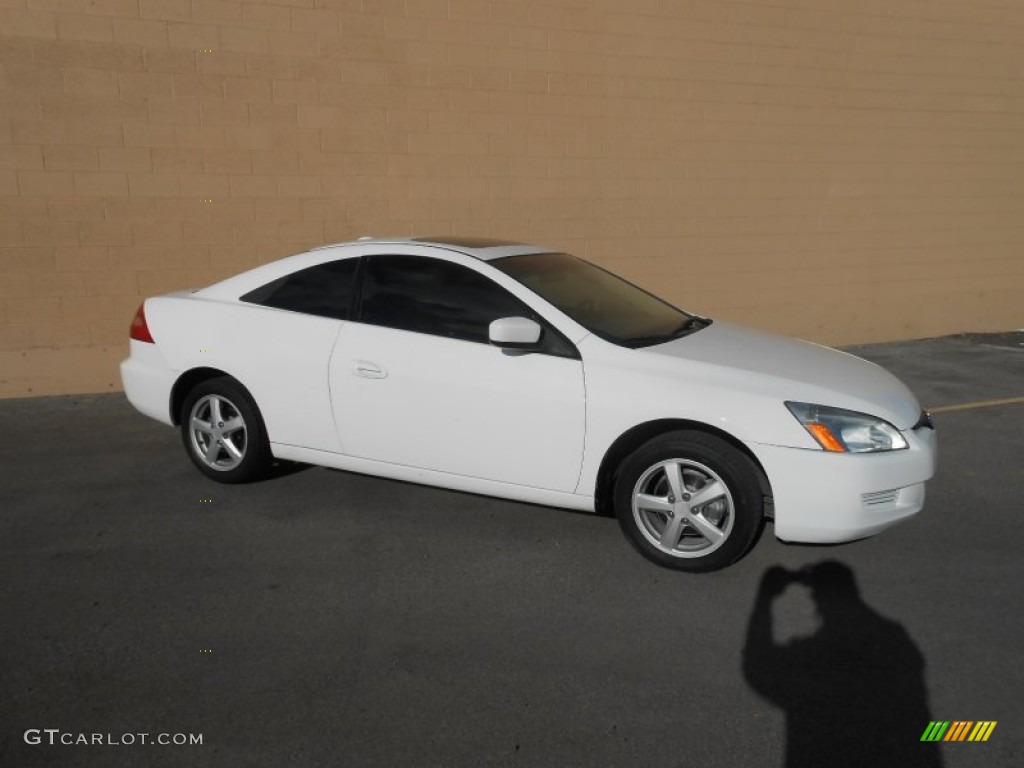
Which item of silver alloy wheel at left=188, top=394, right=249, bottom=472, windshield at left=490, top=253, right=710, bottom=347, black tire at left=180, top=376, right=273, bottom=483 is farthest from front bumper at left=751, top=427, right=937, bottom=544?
silver alloy wheel at left=188, top=394, right=249, bottom=472

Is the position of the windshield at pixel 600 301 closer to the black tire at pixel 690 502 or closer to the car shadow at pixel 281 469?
the black tire at pixel 690 502

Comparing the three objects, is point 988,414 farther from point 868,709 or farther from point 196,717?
point 196,717

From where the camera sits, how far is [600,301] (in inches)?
195

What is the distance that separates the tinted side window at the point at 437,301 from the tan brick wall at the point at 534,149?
348 centimetres

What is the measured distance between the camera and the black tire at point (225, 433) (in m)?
5.12

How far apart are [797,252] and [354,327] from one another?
6765 millimetres

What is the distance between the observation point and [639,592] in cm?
399

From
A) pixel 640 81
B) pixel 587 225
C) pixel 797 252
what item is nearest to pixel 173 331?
pixel 587 225

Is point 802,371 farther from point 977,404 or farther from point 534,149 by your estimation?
point 534,149

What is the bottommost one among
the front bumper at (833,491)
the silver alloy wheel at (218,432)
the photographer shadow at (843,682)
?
the photographer shadow at (843,682)

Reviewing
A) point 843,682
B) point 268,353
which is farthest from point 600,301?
point 843,682

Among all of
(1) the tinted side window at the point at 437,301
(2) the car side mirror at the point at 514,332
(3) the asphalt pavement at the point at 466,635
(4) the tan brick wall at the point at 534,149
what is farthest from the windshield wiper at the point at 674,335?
(4) the tan brick wall at the point at 534,149

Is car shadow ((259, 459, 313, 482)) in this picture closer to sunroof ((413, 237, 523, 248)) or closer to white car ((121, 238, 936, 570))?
white car ((121, 238, 936, 570))

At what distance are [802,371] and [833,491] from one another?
664 millimetres
